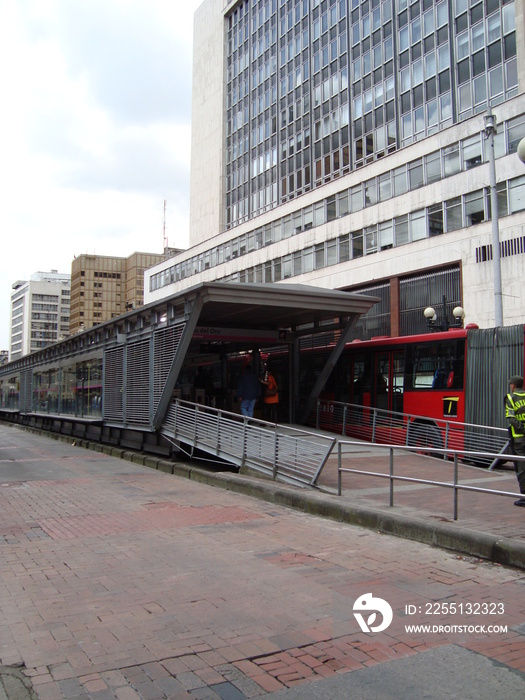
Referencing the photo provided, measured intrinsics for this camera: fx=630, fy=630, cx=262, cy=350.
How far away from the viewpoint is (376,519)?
7957 millimetres

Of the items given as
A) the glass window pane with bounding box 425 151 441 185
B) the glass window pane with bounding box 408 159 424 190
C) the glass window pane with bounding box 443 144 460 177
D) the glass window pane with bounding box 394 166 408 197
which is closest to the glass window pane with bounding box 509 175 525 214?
the glass window pane with bounding box 443 144 460 177

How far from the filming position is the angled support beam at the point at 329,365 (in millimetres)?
17219

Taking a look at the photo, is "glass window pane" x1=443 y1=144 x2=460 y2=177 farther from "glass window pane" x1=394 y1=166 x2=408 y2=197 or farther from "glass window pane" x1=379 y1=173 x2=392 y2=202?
"glass window pane" x1=379 y1=173 x2=392 y2=202

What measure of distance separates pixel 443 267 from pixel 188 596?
30026 millimetres

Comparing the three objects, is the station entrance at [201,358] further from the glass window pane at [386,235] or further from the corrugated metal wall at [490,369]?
the glass window pane at [386,235]

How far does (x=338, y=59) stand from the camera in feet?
144

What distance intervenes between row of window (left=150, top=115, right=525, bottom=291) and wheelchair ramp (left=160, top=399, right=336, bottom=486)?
22423 mm

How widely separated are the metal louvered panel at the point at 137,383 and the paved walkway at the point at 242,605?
24.4 ft

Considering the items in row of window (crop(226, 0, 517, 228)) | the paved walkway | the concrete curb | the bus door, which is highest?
row of window (crop(226, 0, 517, 228))

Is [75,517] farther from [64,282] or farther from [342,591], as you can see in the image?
[64,282]

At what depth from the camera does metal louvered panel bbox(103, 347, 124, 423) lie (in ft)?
61.3

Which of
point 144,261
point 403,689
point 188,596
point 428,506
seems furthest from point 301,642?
point 144,261

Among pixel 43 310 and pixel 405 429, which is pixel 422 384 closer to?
pixel 405 429

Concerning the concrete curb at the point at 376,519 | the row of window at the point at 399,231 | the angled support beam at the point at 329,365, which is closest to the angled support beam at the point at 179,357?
the concrete curb at the point at 376,519
